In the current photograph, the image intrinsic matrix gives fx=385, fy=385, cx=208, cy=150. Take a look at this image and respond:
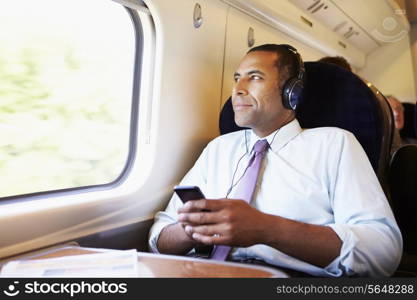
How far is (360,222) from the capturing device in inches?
47.0

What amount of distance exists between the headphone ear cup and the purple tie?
174 millimetres

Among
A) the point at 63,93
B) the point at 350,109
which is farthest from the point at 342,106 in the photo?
the point at 63,93

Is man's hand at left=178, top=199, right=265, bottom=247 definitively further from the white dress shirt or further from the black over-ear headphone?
the black over-ear headphone

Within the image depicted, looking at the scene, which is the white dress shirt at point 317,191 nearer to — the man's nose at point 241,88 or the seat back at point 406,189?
the man's nose at point 241,88

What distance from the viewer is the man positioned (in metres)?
1.08

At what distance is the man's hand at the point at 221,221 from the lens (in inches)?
40.7

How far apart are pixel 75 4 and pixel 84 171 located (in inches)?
25.2

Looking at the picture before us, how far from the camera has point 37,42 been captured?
1.37 m

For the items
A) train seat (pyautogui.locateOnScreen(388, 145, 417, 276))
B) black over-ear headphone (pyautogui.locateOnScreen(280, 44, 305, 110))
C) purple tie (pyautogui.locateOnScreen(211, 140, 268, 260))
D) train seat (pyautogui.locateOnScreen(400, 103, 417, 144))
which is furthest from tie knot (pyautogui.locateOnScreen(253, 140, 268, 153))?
train seat (pyautogui.locateOnScreen(400, 103, 417, 144))

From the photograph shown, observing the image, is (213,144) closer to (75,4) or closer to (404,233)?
(75,4)

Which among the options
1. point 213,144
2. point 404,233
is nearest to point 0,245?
point 213,144

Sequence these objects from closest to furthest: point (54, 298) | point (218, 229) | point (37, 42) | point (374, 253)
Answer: point (54, 298) → point (218, 229) → point (374, 253) → point (37, 42)

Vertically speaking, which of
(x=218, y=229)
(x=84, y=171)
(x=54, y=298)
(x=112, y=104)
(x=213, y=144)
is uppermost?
(x=112, y=104)

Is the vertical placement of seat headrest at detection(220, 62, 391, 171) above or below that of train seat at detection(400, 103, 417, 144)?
below
